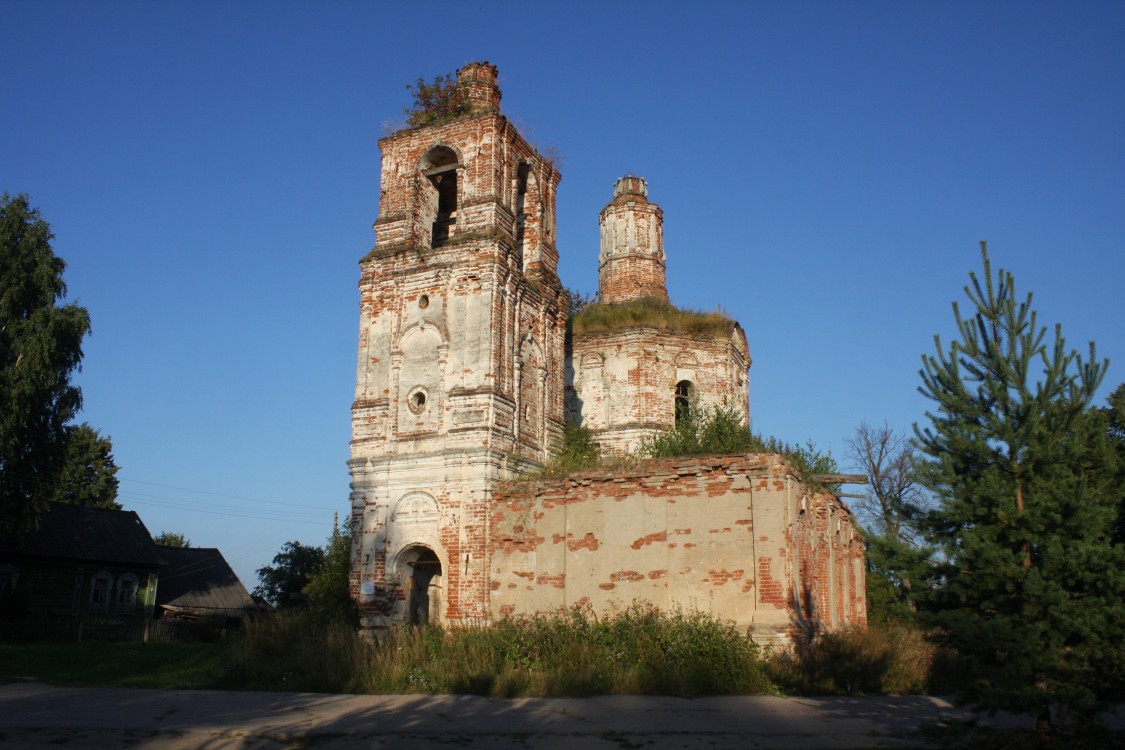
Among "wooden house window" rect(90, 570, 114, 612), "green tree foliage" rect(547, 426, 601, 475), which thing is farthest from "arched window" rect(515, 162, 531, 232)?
"wooden house window" rect(90, 570, 114, 612)

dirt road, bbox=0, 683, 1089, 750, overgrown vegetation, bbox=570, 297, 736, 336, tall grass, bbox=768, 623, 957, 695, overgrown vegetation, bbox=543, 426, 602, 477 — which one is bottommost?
dirt road, bbox=0, 683, 1089, 750

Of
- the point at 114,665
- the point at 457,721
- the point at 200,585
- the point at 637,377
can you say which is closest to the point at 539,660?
the point at 457,721

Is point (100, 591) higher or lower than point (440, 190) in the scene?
lower

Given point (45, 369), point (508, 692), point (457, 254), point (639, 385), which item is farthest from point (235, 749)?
point (45, 369)

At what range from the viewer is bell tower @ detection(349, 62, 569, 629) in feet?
56.9

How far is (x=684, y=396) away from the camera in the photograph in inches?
948

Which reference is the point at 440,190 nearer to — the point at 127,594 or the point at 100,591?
the point at 100,591

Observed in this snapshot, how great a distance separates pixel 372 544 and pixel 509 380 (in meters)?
4.19

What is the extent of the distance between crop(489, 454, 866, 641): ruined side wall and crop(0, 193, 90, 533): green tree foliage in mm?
13117

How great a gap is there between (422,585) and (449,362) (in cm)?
448

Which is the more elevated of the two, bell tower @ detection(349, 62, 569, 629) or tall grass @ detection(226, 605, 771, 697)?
bell tower @ detection(349, 62, 569, 629)

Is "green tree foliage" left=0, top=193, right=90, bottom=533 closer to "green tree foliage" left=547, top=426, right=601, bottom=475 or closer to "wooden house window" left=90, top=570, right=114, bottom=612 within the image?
"wooden house window" left=90, top=570, right=114, bottom=612

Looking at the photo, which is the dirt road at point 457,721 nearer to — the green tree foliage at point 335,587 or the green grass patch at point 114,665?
the green grass patch at point 114,665

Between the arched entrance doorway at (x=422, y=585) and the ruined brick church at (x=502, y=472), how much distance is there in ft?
0.13
